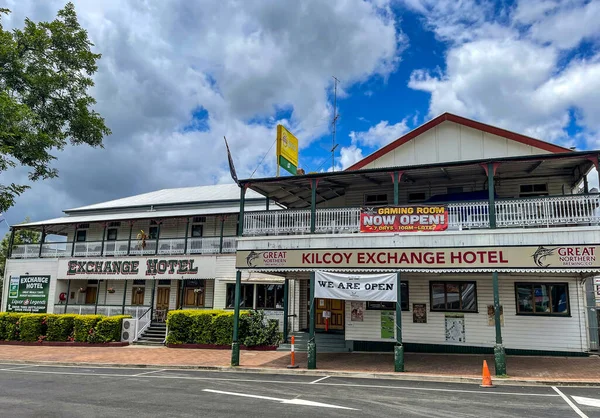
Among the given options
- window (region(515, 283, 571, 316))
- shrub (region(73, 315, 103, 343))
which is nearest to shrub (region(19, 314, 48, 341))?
shrub (region(73, 315, 103, 343))

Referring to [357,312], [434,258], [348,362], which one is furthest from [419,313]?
[434,258]

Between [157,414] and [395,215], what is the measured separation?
9223 mm

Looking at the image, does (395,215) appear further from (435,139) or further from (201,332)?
(201,332)

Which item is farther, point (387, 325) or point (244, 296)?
point (244, 296)

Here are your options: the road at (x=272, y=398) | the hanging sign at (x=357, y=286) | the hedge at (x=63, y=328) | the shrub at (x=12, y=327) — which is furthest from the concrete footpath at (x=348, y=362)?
the shrub at (x=12, y=327)

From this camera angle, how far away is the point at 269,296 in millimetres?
24609

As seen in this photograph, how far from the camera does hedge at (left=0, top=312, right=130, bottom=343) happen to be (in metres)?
22.8

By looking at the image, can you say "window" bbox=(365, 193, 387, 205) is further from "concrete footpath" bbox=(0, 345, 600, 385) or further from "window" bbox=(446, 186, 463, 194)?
"concrete footpath" bbox=(0, 345, 600, 385)

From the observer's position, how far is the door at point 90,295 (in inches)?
1166

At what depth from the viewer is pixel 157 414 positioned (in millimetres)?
8945

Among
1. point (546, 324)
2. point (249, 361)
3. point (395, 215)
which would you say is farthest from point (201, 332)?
point (546, 324)

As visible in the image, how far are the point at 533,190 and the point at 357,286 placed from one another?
27.1 ft

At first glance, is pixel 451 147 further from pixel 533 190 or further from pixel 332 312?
pixel 332 312

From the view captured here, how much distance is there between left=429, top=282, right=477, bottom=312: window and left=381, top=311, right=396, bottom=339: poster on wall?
1.65m
